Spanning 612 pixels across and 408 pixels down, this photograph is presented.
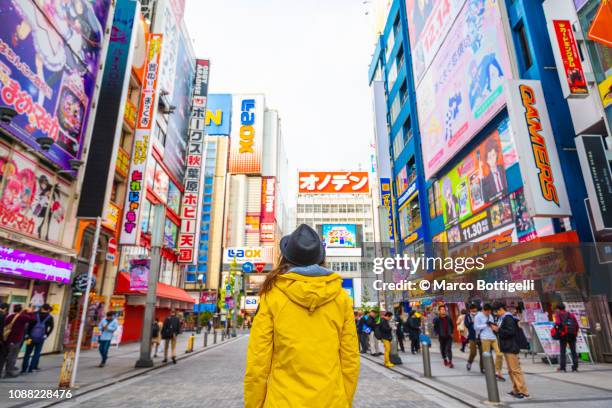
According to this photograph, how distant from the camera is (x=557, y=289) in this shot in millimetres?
Answer: 13531

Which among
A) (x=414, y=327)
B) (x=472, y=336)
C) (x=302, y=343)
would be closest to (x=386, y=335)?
(x=472, y=336)

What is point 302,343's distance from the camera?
2.35 m

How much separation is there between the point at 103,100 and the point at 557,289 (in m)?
20.3

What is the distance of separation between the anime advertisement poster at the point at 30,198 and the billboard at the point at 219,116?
76.9 meters

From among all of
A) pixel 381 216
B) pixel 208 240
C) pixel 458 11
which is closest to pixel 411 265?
pixel 381 216

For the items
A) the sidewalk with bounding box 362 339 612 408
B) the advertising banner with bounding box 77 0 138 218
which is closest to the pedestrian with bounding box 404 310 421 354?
the sidewalk with bounding box 362 339 612 408

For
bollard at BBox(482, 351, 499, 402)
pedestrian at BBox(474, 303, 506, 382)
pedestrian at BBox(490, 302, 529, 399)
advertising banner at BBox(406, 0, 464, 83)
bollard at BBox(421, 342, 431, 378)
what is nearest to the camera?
bollard at BBox(482, 351, 499, 402)

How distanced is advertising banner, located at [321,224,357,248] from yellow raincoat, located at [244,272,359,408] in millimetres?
57539

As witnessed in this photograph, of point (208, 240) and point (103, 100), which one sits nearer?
point (103, 100)

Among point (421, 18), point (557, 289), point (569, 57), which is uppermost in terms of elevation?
point (421, 18)

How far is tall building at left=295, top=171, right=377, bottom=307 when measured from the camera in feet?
200

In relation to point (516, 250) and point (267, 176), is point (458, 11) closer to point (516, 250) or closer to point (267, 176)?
point (516, 250)

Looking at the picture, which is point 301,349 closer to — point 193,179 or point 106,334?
point 106,334

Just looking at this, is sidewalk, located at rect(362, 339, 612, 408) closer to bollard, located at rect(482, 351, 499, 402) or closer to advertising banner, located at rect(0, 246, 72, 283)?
bollard, located at rect(482, 351, 499, 402)
